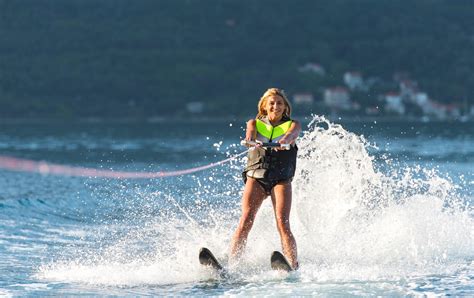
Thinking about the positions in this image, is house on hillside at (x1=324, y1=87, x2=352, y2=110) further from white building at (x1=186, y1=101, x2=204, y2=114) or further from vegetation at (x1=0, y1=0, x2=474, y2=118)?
white building at (x1=186, y1=101, x2=204, y2=114)

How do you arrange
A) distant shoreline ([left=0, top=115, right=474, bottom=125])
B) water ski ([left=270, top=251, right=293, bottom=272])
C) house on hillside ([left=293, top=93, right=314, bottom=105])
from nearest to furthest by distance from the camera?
water ski ([left=270, top=251, right=293, bottom=272]) → distant shoreline ([left=0, top=115, right=474, bottom=125]) → house on hillside ([left=293, top=93, right=314, bottom=105])

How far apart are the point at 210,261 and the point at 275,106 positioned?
1.45 metres

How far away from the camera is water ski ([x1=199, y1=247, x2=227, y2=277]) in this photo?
30.5 feet

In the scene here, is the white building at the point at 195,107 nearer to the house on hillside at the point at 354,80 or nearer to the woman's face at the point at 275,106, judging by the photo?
the house on hillside at the point at 354,80

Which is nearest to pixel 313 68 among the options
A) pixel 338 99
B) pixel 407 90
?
pixel 338 99

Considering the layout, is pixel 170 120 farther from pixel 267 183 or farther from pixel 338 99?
pixel 267 183

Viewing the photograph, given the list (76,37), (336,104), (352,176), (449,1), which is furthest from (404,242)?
(449,1)

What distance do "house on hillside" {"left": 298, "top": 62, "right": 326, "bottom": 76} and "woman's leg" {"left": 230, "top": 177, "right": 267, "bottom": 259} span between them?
4184 inches

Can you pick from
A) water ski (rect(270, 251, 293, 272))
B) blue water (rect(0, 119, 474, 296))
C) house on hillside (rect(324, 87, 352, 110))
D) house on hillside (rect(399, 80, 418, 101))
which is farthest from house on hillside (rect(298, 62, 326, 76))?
water ski (rect(270, 251, 293, 272))

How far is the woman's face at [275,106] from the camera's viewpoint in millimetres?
9406

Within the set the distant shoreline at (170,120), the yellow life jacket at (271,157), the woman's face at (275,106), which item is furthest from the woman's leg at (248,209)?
the distant shoreline at (170,120)

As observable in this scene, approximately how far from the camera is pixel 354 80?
4478 inches

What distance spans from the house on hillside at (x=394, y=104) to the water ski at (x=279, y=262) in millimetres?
98810

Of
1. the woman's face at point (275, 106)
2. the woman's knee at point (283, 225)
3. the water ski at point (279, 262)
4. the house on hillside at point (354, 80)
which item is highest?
the house on hillside at point (354, 80)
